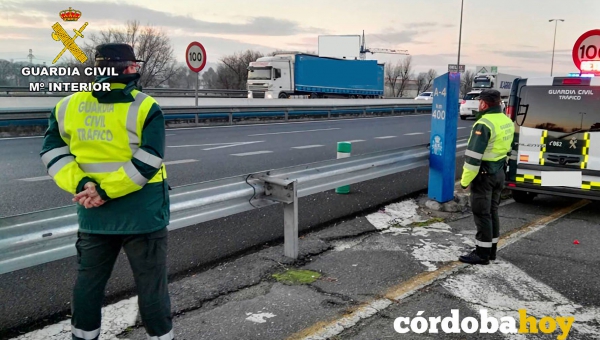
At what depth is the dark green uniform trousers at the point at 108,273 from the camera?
2.98 m

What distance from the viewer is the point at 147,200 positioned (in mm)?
2961

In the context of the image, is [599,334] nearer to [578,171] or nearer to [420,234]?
[420,234]

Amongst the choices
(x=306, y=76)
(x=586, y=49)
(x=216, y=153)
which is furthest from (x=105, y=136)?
(x=306, y=76)

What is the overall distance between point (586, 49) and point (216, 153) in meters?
7.68

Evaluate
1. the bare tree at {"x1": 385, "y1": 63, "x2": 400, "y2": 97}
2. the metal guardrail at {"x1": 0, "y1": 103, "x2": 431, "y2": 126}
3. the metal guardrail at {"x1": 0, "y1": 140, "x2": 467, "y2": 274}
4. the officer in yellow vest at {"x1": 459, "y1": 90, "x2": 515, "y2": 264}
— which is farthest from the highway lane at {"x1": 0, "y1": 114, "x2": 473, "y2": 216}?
the bare tree at {"x1": 385, "y1": 63, "x2": 400, "y2": 97}

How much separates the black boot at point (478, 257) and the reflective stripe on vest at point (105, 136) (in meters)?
3.44

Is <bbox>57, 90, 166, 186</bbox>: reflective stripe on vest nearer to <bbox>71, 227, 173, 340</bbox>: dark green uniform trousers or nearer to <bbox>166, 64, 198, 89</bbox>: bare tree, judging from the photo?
<bbox>71, 227, 173, 340</bbox>: dark green uniform trousers

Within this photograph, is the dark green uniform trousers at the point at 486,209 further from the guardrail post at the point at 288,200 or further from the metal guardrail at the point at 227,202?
the guardrail post at the point at 288,200

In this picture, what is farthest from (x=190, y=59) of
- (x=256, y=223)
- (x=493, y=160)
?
(x=493, y=160)

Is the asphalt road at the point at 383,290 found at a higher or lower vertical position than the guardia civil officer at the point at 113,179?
lower

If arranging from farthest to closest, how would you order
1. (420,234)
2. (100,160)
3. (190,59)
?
(190,59), (420,234), (100,160)

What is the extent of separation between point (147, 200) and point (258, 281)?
1887 mm

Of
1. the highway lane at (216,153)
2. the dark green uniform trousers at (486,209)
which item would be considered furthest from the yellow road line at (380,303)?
the highway lane at (216,153)

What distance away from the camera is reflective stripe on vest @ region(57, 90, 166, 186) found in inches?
113
